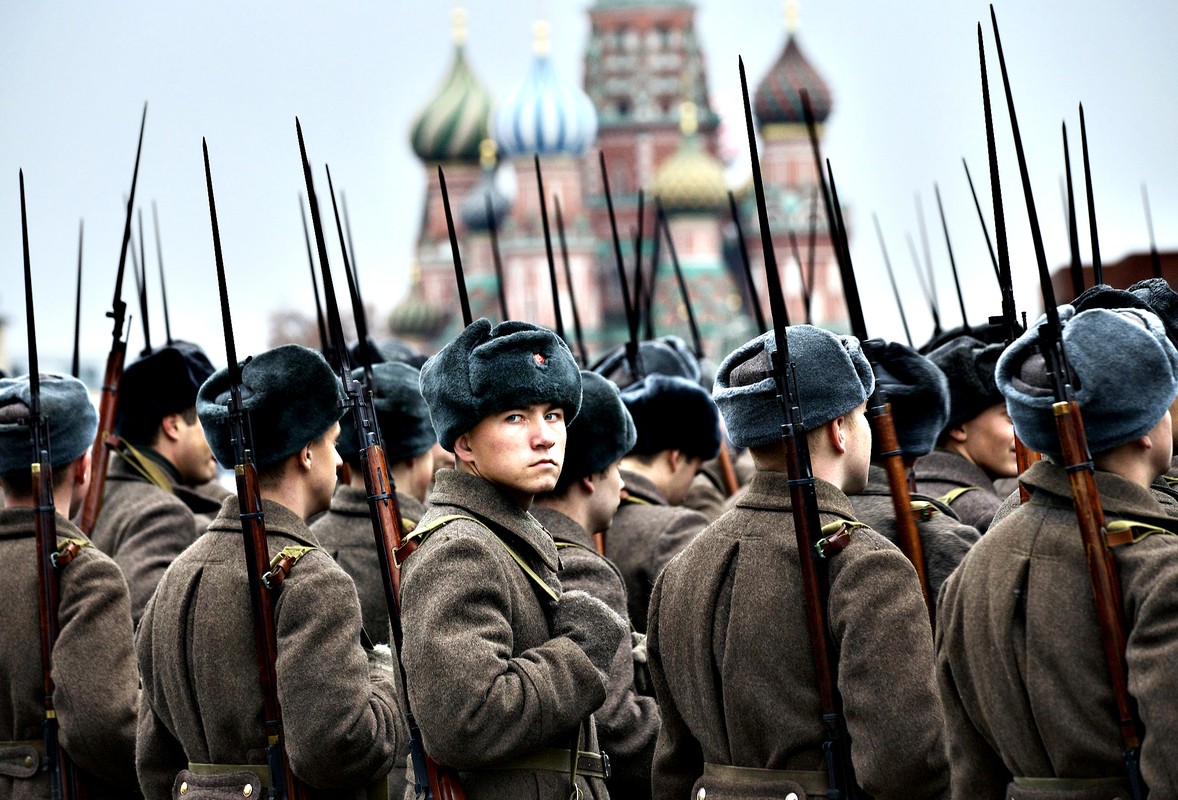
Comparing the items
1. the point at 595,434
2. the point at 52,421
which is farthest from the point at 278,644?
the point at 52,421

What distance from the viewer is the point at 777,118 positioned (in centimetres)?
5503

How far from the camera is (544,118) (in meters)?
55.4

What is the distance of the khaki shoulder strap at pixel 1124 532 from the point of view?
125 inches

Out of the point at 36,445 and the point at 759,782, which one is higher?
the point at 36,445

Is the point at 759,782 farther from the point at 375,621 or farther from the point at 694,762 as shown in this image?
the point at 375,621

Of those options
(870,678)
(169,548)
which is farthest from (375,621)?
(870,678)

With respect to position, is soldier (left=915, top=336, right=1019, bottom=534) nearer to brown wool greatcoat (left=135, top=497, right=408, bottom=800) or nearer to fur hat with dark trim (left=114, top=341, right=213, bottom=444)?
brown wool greatcoat (left=135, top=497, right=408, bottom=800)

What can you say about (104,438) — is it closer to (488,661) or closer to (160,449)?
(160,449)

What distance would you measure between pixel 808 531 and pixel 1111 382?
627 millimetres

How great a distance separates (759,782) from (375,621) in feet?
6.49

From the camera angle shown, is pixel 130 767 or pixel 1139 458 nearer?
pixel 1139 458

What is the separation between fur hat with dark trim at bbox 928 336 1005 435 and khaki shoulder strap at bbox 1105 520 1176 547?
2.31 meters

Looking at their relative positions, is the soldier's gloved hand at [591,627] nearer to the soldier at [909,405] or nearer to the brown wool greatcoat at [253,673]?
the brown wool greatcoat at [253,673]

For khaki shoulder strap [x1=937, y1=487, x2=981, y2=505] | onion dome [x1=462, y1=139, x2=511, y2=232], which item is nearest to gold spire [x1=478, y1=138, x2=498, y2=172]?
onion dome [x1=462, y1=139, x2=511, y2=232]
